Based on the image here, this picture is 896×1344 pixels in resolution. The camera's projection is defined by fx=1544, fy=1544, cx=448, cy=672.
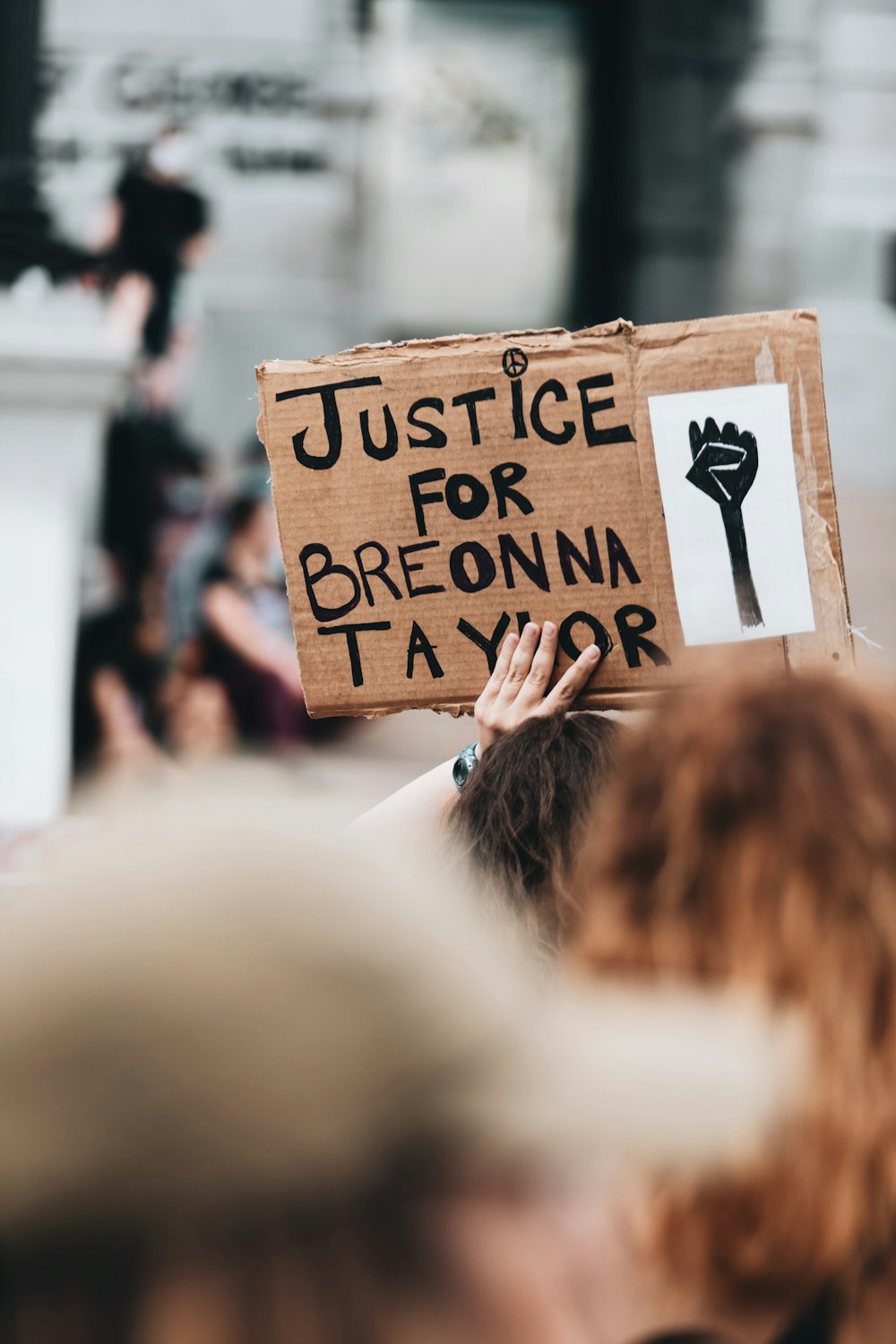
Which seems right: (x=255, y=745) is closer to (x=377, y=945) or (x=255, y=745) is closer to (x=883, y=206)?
(x=883, y=206)

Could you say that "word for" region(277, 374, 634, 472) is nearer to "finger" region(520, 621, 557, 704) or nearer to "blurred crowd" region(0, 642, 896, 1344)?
"finger" region(520, 621, 557, 704)

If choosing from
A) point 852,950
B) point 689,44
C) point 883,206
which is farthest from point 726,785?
point 689,44

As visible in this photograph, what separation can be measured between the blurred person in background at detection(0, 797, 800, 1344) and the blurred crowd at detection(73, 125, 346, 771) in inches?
225

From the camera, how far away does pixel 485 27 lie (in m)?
9.48

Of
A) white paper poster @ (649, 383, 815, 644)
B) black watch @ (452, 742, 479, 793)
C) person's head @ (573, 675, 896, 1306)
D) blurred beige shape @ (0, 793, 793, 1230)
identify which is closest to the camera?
blurred beige shape @ (0, 793, 793, 1230)

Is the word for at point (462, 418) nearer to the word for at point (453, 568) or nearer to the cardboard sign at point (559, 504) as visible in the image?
the cardboard sign at point (559, 504)

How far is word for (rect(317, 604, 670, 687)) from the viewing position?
75.5 inches

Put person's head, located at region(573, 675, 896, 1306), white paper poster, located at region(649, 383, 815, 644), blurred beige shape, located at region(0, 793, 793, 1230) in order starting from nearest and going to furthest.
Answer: blurred beige shape, located at region(0, 793, 793, 1230) → person's head, located at region(573, 675, 896, 1306) → white paper poster, located at region(649, 383, 815, 644)

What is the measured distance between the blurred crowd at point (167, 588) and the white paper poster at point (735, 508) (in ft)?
15.1

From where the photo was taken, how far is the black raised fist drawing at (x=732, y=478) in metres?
1.86

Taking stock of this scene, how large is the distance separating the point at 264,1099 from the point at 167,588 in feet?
20.8


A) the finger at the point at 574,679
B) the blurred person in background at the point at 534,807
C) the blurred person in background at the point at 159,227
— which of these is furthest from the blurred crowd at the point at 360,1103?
the blurred person in background at the point at 159,227

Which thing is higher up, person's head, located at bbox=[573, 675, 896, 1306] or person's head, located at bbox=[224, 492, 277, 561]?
person's head, located at bbox=[224, 492, 277, 561]


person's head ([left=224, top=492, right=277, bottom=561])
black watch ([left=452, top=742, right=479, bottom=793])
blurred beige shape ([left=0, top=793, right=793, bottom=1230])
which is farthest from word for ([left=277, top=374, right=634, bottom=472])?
person's head ([left=224, top=492, right=277, bottom=561])
